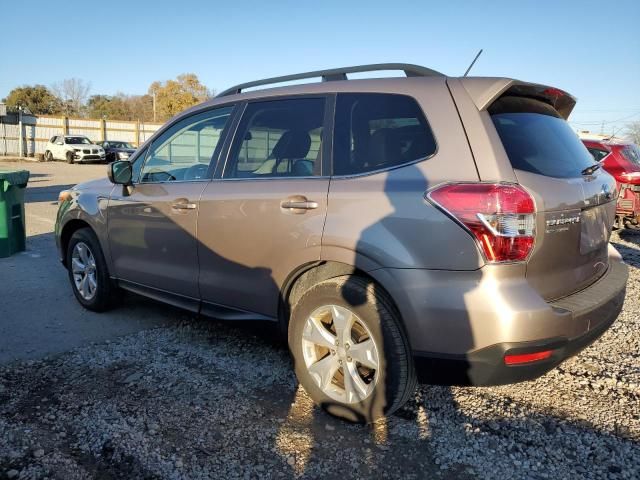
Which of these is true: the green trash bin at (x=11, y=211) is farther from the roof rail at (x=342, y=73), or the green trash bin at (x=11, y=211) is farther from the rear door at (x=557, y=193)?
the rear door at (x=557, y=193)

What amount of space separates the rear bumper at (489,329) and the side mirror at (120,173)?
106 inches

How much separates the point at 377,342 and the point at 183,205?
1.82 m

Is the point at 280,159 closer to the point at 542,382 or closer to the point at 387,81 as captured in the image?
the point at 387,81

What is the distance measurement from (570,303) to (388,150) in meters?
1.22

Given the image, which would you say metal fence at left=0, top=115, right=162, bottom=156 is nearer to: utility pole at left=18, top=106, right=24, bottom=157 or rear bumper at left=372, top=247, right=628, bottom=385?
utility pole at left=18, top=106, right=24, bottom=157

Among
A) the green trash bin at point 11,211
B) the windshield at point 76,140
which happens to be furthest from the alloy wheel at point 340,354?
the windshield at point 76,140

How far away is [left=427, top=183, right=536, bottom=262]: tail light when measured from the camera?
236 cm

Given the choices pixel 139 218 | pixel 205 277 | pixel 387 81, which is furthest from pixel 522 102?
pixel 139 218

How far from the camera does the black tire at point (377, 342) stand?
262cm

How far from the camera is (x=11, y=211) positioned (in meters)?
6.86

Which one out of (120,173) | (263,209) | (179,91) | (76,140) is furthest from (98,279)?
(179,91)

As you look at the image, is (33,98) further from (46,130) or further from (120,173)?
(120,173)

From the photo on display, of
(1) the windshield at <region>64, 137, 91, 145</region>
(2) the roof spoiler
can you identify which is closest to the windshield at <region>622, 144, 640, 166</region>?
(2) the roof spoiler

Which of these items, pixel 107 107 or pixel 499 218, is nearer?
pixel 499 218
